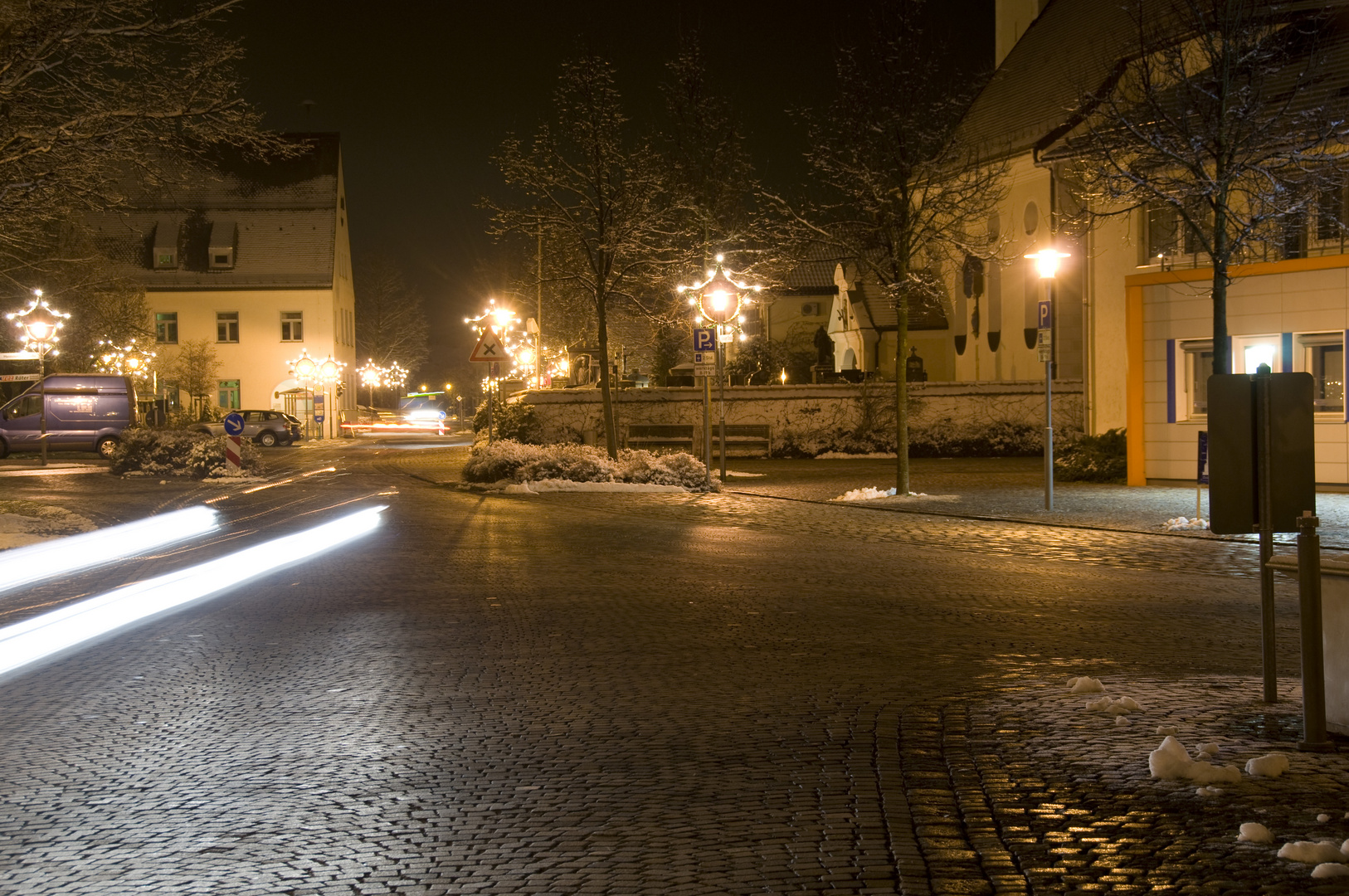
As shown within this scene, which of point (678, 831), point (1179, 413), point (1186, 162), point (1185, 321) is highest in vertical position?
point (1186, 162)

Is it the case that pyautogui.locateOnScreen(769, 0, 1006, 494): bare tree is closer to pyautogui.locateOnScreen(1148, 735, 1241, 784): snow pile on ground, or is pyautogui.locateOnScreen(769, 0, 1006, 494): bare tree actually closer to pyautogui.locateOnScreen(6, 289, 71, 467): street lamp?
pyautogui.locateOnScreen(1148, 735, 1241, 784): snow pile on ground

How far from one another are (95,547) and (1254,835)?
14.2 meters

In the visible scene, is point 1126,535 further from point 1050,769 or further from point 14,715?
point 14,715

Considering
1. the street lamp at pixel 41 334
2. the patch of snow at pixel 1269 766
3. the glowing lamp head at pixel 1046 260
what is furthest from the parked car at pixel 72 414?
the patch of snow at pixel 1269 766

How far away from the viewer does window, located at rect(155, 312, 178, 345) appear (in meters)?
62.7

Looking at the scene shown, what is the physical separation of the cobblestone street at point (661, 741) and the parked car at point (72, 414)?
104 ft

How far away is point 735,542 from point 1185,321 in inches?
450

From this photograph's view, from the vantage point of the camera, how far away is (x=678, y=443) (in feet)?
117

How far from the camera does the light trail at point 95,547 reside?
13008 millimetres

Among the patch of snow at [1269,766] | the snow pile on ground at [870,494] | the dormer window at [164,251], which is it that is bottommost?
the patch of snow at [1269,766]

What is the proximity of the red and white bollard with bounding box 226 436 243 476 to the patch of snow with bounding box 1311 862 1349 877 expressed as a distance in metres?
27.2

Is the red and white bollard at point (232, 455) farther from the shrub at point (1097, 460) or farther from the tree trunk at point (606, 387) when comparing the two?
the shrub at point (1097, 460)

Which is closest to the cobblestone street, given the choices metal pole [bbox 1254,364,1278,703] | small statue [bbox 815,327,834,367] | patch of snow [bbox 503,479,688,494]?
metal pole [bbox 1254,364,1278,703]

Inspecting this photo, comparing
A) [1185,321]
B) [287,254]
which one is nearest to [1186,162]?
[1185,321]
